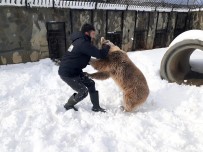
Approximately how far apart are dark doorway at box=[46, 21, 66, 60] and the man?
4396 millimetres

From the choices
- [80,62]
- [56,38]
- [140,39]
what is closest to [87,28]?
[80,62]

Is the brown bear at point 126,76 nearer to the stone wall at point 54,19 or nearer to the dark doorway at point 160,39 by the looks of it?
the stone wall at point 54,19

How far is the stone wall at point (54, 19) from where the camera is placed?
24.0 ft

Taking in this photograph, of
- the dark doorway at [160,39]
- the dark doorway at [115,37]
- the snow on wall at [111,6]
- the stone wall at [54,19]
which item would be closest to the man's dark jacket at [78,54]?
the stone wall at [54,19]

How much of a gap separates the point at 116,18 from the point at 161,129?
7569mm

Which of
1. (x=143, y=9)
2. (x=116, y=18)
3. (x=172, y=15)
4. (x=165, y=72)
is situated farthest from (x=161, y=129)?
(x=172, y=15)

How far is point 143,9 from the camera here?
39.3 feet

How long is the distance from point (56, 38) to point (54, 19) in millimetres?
681

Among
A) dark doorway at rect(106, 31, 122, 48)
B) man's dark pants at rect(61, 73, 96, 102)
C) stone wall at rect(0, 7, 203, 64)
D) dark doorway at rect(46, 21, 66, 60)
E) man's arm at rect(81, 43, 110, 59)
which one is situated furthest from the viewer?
dark doorway at rect(106, 31, 122, 48)

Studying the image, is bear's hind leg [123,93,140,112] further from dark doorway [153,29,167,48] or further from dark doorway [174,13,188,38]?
dark doorway [174,13,188,38]

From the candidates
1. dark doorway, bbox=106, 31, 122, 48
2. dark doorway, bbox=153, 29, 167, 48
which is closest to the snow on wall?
dark doorway, bbox=106, 31, 122, 48

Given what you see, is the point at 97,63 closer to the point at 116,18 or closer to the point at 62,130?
the point at 62,130

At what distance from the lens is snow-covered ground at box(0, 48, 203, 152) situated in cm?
339

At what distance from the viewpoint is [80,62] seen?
4273 millimetres
